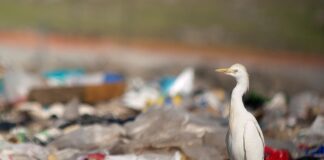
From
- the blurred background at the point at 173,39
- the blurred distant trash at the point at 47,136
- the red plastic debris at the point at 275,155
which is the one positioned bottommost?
the red plastic debris at the point at 275,155

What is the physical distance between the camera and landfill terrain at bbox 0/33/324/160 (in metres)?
6.30

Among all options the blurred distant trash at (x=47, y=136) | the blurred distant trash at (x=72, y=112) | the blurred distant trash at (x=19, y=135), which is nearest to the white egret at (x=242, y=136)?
the blurred distant trash at (x=47, y=136)

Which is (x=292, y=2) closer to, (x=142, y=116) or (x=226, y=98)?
(x=226, y=98)

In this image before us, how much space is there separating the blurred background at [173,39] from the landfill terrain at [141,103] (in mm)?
47

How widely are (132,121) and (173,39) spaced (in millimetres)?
10947

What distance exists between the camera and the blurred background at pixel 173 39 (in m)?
14.5

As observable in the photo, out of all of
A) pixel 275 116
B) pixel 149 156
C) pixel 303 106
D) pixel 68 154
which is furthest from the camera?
pixel 303 106

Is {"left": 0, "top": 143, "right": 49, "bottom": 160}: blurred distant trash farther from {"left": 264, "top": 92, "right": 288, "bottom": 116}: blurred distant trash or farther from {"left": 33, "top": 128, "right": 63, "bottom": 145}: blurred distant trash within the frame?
{"left": 264, "top": 92, "right": 288, "bottom": 116}: blurred distant trash

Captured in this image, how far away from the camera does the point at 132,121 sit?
679 centimetres

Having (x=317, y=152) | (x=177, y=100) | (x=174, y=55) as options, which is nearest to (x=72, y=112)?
(x=177, y=100)

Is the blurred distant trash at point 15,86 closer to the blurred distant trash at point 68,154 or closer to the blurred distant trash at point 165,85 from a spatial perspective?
the blurred distant trash at point 165,85

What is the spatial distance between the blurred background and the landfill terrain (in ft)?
0.15

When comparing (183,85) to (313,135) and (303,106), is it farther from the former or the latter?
(313,135)

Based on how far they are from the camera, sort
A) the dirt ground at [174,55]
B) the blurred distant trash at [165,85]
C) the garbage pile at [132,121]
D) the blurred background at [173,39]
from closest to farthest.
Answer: the garbage pile at [132,121], the blurred distant trash at [165,85], the blurred background at [173,39], the dirt ground at [174,55]
